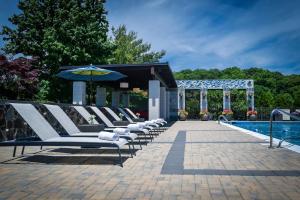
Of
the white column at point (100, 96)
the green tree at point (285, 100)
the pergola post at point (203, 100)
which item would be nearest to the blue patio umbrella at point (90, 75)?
the white column at point (100, 96)

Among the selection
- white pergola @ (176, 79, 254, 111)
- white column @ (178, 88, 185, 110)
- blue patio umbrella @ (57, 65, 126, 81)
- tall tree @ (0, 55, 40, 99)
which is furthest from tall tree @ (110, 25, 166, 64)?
blue patio umbrella @ (57, 65, 126, 81)

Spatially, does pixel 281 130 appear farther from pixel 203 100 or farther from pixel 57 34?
pixel 57 34

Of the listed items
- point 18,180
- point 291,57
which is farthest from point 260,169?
point 291,57

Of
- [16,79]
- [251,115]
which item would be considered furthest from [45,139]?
[251,115]

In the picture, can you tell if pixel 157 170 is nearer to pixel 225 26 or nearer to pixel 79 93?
pixel 79 93

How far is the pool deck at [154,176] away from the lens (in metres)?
3.90

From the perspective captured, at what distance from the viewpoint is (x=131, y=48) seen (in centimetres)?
4100

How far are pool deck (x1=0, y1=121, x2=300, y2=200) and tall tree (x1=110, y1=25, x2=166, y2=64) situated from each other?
3181 cm

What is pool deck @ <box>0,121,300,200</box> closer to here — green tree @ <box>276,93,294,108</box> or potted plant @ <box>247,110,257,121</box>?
potted plant @ <box>247,110,257,121</box>

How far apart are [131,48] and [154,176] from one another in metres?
37.0

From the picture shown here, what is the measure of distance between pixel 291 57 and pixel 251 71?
7.59 m

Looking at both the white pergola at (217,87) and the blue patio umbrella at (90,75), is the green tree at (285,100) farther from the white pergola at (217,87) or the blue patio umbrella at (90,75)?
the blue patio umbrella at (90,75)

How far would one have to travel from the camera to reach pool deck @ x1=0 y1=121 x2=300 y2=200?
12.8 feet

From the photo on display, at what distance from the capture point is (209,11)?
18.1m
